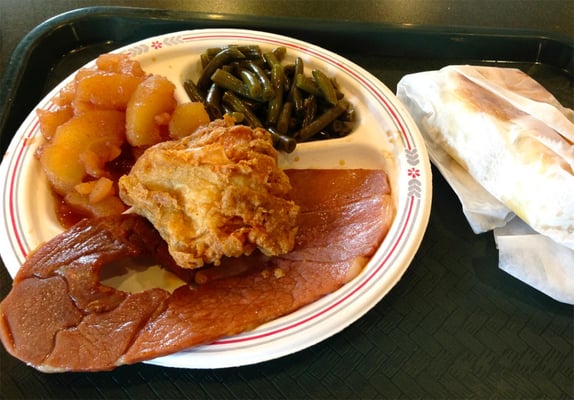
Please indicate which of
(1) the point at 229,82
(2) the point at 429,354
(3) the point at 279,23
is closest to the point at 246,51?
(1) the point at 229,82

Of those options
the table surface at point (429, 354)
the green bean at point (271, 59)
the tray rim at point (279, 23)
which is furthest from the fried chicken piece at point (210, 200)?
the tray rim at point (279, 23)

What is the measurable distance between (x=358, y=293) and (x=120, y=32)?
2300mm

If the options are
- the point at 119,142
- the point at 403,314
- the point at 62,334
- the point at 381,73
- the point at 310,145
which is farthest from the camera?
the point at 381,73

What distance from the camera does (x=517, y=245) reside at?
2.09 m

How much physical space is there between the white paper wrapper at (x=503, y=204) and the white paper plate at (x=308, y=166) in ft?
0.64

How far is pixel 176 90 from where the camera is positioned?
2.48 metres

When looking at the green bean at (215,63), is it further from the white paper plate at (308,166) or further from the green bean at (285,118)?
the green bean at (285,118)

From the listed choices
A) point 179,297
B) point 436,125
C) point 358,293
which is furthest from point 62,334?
point 436,125

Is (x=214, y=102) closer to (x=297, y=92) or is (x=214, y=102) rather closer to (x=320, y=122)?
(x=297, y=92)

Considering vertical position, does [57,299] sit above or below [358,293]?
above

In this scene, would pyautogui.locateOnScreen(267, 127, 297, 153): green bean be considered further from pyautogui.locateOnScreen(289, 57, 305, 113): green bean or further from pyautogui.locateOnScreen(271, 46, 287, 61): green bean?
pyautogui.locateOnScreen(271, 46, 287, 61): green bean

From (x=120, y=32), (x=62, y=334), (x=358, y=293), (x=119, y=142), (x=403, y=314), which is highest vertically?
(x=120, y=32)

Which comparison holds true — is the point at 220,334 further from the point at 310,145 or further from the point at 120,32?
the point at 120,32

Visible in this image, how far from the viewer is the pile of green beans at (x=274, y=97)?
95.3 inches
